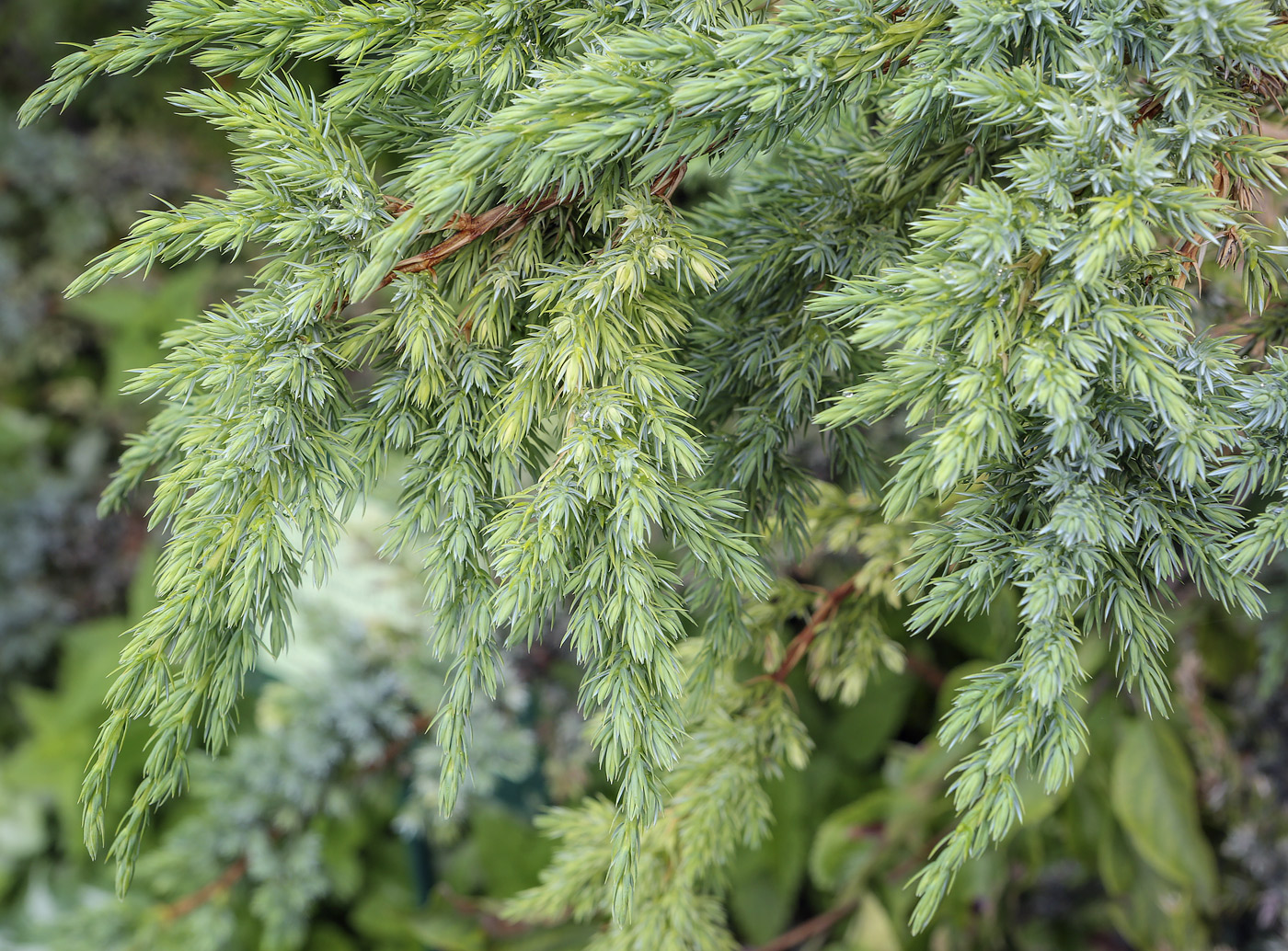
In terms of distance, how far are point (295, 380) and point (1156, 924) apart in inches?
47.6

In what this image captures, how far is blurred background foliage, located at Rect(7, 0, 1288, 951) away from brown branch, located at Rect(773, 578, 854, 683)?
0.6 inches

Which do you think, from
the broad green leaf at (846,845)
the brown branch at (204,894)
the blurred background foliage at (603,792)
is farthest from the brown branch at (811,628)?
the brown branch at (204,894)

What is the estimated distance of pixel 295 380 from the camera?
0.44 metres

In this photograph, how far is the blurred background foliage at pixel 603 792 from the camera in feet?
3.49

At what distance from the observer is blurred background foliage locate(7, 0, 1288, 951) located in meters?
1.06

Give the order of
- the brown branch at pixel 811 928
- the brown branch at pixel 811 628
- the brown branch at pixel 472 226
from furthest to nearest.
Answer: the brown branch at pixel 811 928
the brown branch at pixel 811 628
the brown branch at pixel 472 226

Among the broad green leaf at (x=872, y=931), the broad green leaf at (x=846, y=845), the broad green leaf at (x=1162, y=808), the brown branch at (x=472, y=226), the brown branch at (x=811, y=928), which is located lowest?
the brown branch at (x=811, y=928)

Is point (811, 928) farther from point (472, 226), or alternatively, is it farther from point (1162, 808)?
point (472, 226)

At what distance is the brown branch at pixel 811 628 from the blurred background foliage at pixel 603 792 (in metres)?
0.01

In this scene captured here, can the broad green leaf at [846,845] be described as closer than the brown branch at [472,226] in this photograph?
No

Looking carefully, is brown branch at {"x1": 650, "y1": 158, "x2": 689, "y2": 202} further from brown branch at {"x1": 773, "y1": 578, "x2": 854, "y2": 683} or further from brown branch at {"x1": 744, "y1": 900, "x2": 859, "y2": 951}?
brown branch at {"x1": 744, "y1": 900, "x2": 859, "y2": 951}

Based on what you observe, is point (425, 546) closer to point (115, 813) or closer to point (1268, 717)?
point (1268, 717)

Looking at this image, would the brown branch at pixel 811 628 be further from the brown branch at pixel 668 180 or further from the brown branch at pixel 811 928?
the brown branch at pixel 811 928

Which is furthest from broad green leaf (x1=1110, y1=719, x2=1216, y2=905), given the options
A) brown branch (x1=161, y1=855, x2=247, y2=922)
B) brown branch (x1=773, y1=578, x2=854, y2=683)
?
brown branch (x1=161, y1=855, x2=247, y2=922)
